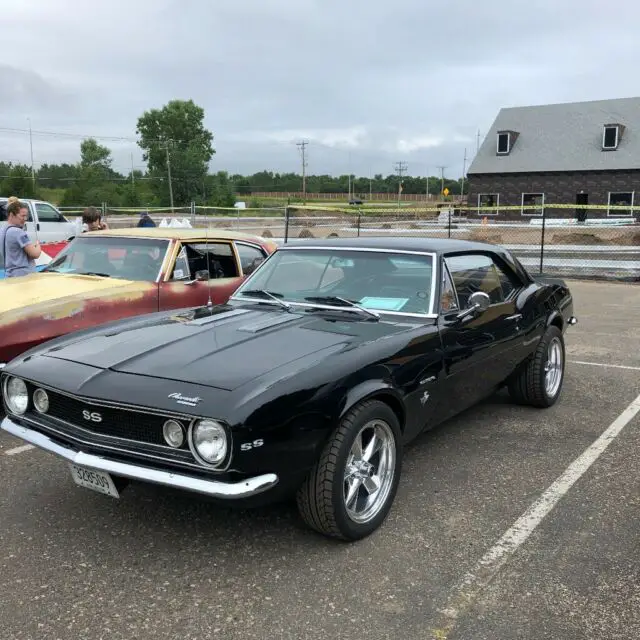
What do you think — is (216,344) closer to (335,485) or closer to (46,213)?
(335,485)

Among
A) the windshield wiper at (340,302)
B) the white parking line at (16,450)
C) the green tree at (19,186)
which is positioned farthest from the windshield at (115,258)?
the green tree at (19,186)

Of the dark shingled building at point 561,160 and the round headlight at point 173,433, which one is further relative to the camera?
the dark shingled building at point 561,160

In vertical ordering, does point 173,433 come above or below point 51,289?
below

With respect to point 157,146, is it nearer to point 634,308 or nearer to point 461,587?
point 634,308

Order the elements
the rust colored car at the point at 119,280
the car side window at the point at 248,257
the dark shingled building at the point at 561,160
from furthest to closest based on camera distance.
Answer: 1. the dark shingled building at the point at 561,160
2. the car side window at the point at 248,257
3. the rust colored car at the point at 119,280

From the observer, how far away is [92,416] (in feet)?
10.0

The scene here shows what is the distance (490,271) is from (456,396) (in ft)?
4.37

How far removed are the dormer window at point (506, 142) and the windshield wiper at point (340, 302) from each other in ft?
135

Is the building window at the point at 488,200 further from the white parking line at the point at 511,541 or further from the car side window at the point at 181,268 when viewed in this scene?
the white parking line at the point at 511,541

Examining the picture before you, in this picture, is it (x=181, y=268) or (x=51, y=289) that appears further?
(x=181, y=268)

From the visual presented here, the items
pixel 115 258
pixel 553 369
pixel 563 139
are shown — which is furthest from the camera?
pixel 563 139

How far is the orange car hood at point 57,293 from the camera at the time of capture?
520 cm

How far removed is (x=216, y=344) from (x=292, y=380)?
0.67 m

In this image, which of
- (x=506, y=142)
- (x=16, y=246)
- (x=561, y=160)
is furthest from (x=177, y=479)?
(x=506, y=142)
